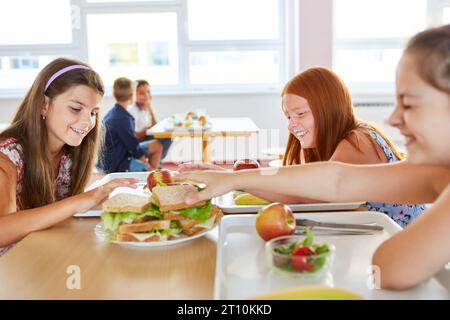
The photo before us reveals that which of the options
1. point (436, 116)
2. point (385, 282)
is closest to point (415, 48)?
point (436, 116)

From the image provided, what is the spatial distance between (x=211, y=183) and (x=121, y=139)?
360 cm

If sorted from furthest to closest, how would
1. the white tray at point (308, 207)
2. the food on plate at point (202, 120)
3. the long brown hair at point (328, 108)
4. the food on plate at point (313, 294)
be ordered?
the food on plate at point (202, 120), the long brown hair at point (328, 108), the white tray at point (308, 207), the food on plate at point (313, 294)

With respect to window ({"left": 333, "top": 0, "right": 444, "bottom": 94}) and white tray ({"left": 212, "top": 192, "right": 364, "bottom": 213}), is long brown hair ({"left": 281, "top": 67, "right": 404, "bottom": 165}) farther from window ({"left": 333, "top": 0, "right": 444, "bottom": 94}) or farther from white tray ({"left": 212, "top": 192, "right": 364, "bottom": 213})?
window ({"left": 333, "top": 0, "right": 444, "bottom": 94})

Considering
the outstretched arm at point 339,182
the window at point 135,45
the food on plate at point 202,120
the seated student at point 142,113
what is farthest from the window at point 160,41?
the outstretched arm at point 339,182

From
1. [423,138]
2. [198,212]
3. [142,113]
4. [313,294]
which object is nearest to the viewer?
[313,294]

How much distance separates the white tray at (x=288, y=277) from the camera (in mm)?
1052

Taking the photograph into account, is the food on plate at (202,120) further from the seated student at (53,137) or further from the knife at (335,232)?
the knife at (335,232)

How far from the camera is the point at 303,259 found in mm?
1083

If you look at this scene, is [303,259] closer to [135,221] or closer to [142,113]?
[135,221]

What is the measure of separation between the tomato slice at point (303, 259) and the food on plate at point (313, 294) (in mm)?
117

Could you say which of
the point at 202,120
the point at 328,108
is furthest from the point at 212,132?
the point at 328,108

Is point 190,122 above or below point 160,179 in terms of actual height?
below

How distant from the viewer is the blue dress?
6.36ft
